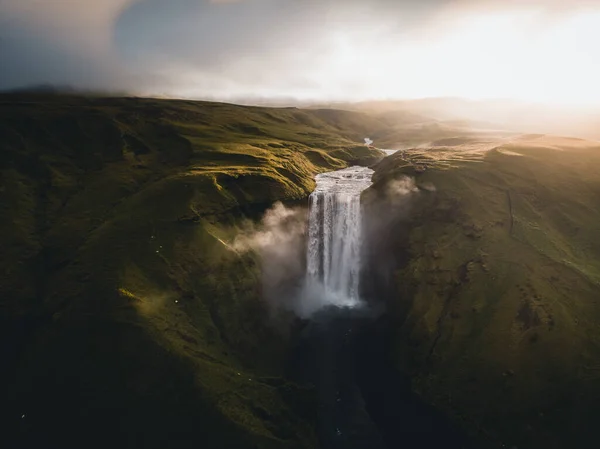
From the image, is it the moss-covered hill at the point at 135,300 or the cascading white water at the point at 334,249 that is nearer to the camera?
the moss-covered hill at the point at 135,300

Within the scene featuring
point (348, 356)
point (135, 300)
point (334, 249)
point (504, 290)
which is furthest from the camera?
point (334, 249)

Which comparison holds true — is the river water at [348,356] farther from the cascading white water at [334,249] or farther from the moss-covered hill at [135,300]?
the moss-covered hill at [135,300]

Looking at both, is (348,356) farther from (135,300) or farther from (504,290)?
(135,300)


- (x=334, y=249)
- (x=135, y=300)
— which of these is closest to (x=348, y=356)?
(x=334, y=249)

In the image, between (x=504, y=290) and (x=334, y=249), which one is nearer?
(x=504, y=290)

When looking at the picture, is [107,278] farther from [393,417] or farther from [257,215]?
[393,417]

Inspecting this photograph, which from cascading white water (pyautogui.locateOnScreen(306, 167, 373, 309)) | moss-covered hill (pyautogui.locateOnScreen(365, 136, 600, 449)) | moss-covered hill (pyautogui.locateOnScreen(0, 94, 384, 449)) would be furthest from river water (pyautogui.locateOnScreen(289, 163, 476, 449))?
moss-covered hill (pyautogui.locateOnScreen(0, 94, 384, 449))

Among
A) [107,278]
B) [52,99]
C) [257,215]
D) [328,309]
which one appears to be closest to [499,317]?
[328,309]

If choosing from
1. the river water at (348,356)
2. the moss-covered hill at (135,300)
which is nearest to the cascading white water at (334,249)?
the river water at (348,356)
